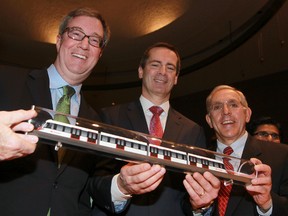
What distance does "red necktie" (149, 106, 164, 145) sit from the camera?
2139 millimetres

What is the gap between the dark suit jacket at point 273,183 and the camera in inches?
74.9

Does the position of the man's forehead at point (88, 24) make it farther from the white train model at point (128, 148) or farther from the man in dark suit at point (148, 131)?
the white train model at point (128, 148)

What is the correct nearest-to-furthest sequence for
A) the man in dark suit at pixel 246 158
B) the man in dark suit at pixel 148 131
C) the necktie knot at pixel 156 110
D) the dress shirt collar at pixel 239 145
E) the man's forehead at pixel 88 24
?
the man in dark suit at pixel 148 131, the man in dark suit at pixel 246 158, the man's forehead at pixel 88 24, the necktie knot at pixel 156 110, the dress shirt collar at pixel 239 145

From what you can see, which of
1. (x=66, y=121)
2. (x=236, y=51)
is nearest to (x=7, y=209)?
(x=66, y=121)

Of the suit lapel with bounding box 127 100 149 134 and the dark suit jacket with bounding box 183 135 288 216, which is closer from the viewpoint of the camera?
the dark suit jacket with bounding box 183 135 288 216

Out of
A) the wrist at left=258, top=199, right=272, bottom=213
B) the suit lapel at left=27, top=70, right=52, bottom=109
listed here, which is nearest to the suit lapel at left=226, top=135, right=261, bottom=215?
the wrist at left=258, top=199, right=272, bottom=213

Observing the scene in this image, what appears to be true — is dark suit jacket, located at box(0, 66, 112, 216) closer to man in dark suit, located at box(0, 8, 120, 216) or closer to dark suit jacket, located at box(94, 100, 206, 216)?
man in dark suit, located at box(0, 8, 120, 216)

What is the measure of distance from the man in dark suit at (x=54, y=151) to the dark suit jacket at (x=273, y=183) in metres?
0.87

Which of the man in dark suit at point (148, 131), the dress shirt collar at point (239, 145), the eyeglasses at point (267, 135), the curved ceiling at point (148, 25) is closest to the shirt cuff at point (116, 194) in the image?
the man in dark suit at point (148, 131)

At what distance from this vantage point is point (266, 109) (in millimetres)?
7855

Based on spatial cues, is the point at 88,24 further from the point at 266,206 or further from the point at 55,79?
the point at 266,206

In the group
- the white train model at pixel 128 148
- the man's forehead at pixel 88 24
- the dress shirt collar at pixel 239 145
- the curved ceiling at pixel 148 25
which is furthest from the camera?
the curved ceiling at pixel 148 25

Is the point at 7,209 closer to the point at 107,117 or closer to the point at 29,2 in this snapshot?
the point at 107,117

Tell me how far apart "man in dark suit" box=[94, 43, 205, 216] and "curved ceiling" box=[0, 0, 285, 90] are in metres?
3.99
